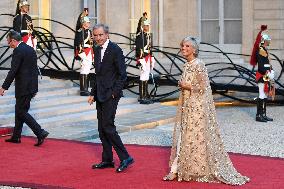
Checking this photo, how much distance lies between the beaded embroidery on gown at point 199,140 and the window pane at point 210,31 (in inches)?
629

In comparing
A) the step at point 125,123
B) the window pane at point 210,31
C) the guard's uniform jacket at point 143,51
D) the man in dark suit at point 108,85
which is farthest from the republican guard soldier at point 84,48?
the window pane at point 210,31

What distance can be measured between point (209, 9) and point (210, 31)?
731mm

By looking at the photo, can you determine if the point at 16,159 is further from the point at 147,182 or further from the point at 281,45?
the point at 281,45

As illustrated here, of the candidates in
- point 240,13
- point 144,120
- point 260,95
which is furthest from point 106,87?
point 240,13

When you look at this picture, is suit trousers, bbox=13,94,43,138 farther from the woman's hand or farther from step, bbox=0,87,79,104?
the woman's hand

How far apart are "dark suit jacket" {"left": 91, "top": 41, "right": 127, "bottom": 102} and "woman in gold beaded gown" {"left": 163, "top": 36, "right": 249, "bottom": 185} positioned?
904mm

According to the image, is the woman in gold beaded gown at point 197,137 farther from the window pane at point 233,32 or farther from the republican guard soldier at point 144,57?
the window pane at point 233,32

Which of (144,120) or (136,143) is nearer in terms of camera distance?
(136,143)

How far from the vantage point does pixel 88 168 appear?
30.6 feet

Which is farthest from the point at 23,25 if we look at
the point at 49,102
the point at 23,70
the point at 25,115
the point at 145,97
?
the point at 25,115

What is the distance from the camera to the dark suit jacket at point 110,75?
8.96 m

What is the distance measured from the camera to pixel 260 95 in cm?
1494

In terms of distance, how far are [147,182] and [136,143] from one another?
330cm

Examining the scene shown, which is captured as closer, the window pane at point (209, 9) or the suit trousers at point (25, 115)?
the suit trousers at point (25, 115)
